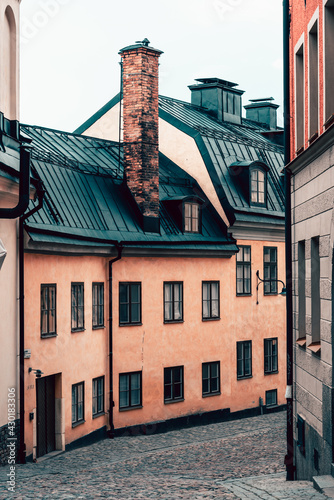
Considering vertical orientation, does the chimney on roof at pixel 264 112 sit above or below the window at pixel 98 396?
above

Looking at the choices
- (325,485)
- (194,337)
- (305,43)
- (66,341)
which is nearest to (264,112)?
(194,337)

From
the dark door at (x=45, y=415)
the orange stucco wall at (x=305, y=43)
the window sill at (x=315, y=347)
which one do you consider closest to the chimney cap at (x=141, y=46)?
the orange stucco wall at (x=305, y=43)

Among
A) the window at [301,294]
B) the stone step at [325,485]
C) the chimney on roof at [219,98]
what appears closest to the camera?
the stone step at [325,485]

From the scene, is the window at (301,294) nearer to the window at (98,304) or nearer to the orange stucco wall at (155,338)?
the orange stucco wall at (155,338)

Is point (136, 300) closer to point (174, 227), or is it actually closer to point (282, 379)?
point (174, 227)

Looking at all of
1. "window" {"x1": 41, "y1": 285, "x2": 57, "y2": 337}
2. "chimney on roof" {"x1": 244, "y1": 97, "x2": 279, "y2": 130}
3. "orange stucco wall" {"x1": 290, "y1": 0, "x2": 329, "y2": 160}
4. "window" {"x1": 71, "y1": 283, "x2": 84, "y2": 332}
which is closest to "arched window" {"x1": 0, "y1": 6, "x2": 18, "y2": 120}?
"window" {"x1": 41, "y1": 285, "x2": 57, "y2": 337}

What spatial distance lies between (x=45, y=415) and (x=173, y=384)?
6681mm

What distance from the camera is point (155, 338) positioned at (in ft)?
82.3

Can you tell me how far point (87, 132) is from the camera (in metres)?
31.7

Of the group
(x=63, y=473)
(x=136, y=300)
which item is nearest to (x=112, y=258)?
(x=136, y=300)

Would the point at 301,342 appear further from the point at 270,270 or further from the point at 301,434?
the point at 270,270

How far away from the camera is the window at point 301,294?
582 inches

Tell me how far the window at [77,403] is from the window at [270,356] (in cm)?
982

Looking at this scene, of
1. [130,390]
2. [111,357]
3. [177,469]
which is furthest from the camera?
[130,390]
